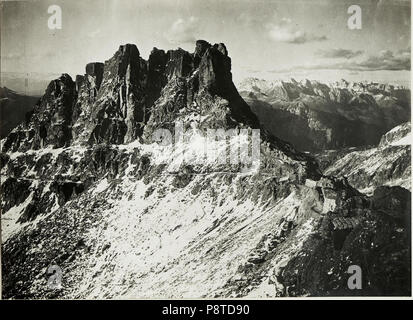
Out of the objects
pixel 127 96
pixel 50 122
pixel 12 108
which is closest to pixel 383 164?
pixel 127 96

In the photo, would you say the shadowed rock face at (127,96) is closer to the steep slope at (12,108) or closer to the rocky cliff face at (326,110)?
the steep slope at (12,108)

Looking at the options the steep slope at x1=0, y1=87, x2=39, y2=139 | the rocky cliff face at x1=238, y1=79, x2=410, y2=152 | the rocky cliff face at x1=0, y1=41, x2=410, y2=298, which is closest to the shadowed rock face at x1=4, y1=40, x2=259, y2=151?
the rocky cliff face at x1=0, y1=41, x2=410, y2=298

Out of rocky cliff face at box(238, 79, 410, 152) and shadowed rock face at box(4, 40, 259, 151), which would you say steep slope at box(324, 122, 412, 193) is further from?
shadowed rock face at box(4, 40, 259, 151)

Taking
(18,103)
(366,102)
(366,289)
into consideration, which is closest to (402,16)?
(366,102)

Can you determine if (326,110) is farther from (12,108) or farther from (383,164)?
(12,108)
